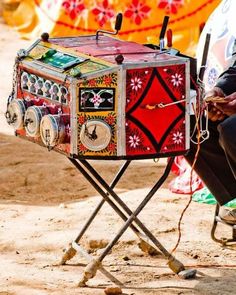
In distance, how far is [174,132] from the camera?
5004 millimetres

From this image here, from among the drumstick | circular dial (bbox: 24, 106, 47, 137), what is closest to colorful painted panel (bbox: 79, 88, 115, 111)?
circular dial (bbox: 24, 106, 47, 137)

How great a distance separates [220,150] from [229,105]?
38cm

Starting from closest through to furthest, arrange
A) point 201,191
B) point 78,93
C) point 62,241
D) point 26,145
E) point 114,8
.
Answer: point 78,93, point 62,241, point 201,191, point 26,145, point 114,8

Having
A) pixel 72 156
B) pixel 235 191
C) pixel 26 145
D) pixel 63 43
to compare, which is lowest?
pixel 26 145

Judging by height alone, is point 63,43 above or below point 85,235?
above

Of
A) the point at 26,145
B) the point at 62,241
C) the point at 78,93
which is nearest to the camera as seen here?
the point at 78,93

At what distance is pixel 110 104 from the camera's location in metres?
4.84

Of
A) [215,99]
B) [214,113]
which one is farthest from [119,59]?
[214,113]

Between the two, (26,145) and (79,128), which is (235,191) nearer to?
(79,128)

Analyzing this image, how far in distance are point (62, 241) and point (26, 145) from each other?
93.0 inches

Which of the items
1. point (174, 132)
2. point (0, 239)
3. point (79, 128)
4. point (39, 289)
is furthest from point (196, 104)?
point (0, 239)

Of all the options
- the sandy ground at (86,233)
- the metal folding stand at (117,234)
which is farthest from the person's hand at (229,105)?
the sandy ground at (86,233)

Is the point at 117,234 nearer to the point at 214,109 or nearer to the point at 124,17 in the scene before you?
the point at 214,109

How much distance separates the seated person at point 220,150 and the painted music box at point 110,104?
23 centimetres
